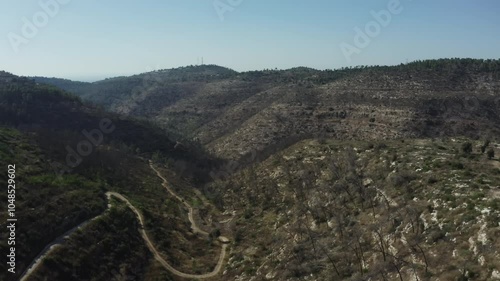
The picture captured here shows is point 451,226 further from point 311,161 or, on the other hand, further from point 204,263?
point 311,161

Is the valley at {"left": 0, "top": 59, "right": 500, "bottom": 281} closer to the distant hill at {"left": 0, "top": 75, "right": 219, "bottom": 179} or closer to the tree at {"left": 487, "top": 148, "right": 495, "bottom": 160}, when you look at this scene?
the distant hill at {"left": 0, "top": 75, "right": 219, "bottom": 179}

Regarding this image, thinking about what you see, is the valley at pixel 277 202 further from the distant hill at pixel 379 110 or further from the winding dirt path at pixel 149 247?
the distant hill at pixel 379 110

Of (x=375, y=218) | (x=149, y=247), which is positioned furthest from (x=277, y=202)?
(x=375, y=218)

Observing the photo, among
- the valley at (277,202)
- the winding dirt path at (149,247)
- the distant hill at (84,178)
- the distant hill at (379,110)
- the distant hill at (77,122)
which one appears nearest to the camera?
the valley at (277,202)

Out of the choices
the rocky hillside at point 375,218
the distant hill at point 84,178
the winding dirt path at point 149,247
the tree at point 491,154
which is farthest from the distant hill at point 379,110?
the tree at point 491,154

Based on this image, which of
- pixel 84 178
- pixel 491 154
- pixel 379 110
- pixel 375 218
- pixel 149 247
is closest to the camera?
pixel 375 218

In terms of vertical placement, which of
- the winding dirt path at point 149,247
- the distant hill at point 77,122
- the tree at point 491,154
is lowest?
the winding dirt path at point 149,247

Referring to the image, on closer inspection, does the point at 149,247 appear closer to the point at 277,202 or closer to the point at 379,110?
the point at 277,202

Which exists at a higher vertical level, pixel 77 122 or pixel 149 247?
pixel 77 122

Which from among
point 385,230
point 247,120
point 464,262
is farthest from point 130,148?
point 464,262

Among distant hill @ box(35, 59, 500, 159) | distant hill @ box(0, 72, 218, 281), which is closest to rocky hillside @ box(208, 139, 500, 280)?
distant hill @ box(0, 72, 218, 281)

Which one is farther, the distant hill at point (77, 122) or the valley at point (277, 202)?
the distant hill at point (77, 122)

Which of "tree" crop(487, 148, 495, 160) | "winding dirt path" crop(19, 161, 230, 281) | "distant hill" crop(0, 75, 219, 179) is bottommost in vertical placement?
"winding dirt path" crop(19, 161, 230, 281)
